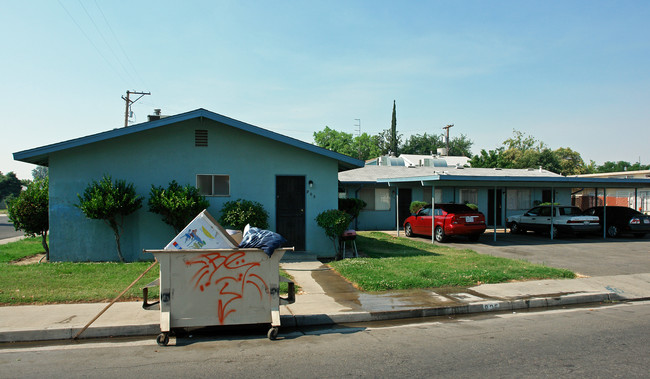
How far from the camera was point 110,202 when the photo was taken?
36.1ft

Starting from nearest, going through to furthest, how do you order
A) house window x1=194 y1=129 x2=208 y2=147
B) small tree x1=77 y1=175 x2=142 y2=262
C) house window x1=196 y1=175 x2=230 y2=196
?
small tree x1=77 y1=175 x2=142 y2=262
house window x1=194 y1=129 x2=208 y2=147
house window x1=196 y1=175 x2=230 y2=196

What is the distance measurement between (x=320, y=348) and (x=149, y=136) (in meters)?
9.08

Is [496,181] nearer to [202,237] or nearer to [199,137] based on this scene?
[199,137]

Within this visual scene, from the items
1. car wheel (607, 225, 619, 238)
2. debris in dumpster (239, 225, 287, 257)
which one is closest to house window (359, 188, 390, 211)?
car wheel (607, 225, 619, 238)

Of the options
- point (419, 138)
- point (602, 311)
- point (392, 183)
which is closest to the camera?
point (602, 311)

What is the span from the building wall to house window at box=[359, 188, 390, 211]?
1053 cm

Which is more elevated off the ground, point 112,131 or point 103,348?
point 112,131

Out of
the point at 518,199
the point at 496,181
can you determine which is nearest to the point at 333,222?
the point at 496,181

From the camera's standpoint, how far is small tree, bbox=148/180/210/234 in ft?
37.3

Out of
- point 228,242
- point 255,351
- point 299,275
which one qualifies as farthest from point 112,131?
point 255,351

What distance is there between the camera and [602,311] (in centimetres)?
762

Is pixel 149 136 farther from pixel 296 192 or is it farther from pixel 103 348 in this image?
pixel 103 348

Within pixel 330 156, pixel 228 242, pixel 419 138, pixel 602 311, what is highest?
pixel 419 138

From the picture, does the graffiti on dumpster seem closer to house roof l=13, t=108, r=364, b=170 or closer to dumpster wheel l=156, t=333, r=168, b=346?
dumpster wheel l=156, t=333, r=168, b=346
